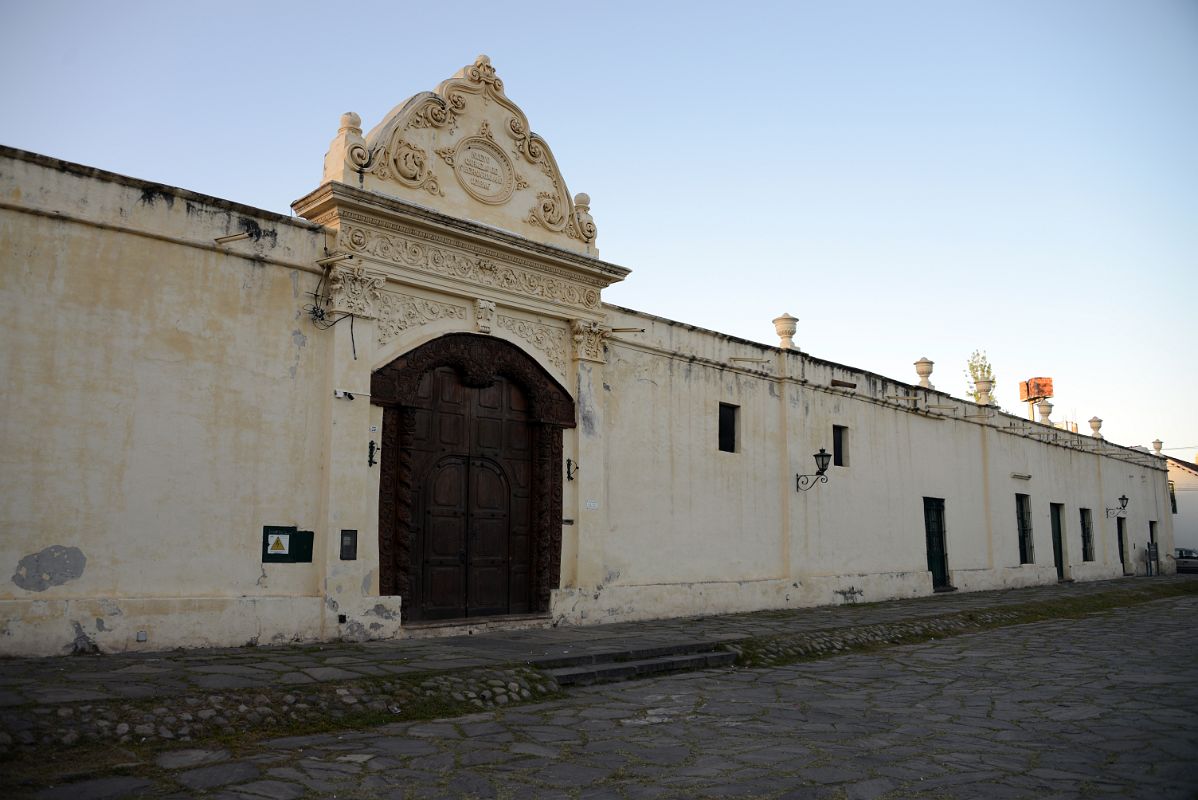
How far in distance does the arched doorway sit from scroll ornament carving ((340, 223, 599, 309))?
763mm

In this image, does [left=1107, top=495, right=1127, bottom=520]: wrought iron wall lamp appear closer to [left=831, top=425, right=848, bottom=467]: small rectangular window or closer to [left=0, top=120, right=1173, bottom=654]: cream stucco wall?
[left=831, top=425, right=848, bottom=467]: small rectangular window

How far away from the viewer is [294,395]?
30.0 ft

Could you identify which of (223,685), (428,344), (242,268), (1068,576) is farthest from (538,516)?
(1068,576)

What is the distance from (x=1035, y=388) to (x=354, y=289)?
99.4 ft

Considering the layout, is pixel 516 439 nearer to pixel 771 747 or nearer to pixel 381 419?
pixel 381 419

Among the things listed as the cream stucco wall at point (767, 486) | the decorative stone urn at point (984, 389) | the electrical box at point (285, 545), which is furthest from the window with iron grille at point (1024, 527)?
the electrical box at point (285, 545)

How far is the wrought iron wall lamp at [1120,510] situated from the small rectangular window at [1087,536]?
151 cm

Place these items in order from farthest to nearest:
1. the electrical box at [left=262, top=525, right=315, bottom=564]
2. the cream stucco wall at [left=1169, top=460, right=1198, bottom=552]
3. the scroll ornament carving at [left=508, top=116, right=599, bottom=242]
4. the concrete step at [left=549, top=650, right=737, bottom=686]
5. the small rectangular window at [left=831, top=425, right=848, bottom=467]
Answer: the cream stucco wall at [left=1169, top=460, right=1198, bottom=552]
the small rectangular window at [left=831, top=425, right=848, bottom=467]
the scroll ornament carving at [left=508, top=116, right=599, bottom=242]
the electrical box at [left=262, top=525, right=315, bottom=564]
the concrete step at [left=549, top=650, right=737, bottom=686]

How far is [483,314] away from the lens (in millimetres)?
10812

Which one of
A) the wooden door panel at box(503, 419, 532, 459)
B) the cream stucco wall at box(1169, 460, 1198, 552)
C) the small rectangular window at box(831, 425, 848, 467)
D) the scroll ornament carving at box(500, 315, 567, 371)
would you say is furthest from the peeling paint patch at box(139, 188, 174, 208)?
the cream stucco wall at box(1169, 460, 1198, 552)

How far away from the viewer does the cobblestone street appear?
4.79 m

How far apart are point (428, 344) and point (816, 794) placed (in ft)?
22.6

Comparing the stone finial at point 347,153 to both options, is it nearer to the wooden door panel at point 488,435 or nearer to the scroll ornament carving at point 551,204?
the scroll ornament carving at point 551,204

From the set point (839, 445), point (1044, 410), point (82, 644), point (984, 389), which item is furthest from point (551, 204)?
point (1044, 410)
